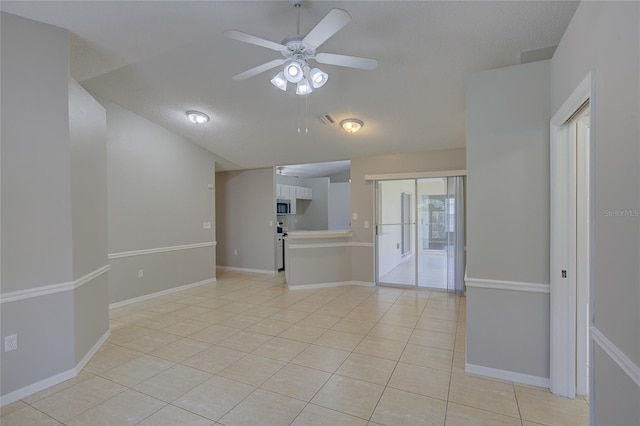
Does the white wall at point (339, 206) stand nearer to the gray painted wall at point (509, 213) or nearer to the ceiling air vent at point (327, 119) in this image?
the ceiling air vent at point (327, 119)

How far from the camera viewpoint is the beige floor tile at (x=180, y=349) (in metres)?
2.95

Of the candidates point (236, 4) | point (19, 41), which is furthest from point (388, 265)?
point (19, 41)

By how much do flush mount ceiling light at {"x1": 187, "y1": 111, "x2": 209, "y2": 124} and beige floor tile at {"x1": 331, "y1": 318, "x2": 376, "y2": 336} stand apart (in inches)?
137

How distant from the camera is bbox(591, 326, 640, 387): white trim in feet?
3.92

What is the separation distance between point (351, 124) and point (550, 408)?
3662 mm

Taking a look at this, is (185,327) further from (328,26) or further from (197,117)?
(328,26)

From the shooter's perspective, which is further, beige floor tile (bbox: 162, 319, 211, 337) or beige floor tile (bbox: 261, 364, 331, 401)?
beige floor tile (bbox: 162, 319, 211, 337)

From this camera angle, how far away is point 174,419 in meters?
2.04

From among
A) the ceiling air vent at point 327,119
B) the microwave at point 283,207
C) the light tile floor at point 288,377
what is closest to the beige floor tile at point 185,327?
the light tile floor at point 288,377

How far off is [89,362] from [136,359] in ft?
1.31

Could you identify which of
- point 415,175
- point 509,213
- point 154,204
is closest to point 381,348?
point 509,213

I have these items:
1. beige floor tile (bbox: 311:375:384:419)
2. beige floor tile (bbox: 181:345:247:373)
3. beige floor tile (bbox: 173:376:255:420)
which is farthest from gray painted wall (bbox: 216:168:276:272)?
beige floor tile (bbox: 311:375:384:419)

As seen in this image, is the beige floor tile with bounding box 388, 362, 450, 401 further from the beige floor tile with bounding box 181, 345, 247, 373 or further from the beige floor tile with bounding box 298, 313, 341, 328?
the beige floor tile with bounding box 181, 345, 247, 373

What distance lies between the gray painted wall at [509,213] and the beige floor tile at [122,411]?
2.54 metres
